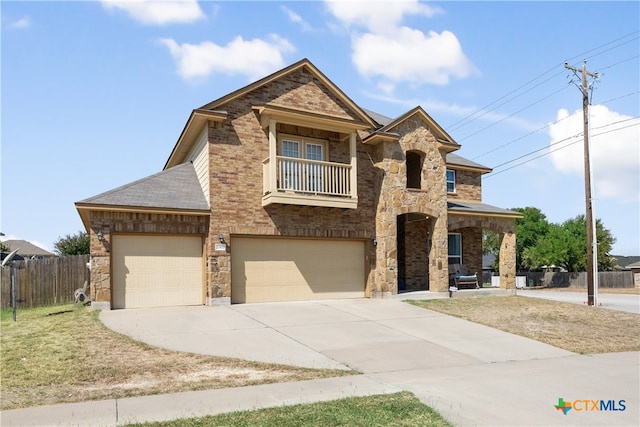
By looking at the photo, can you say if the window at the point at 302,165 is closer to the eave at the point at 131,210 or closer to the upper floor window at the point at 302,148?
the upper floor window at the point at 302,148

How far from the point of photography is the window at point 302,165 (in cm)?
1581

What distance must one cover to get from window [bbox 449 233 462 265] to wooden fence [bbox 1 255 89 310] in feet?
50.3

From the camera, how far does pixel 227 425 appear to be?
5469 millimetres

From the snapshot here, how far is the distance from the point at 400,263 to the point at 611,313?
311 inches

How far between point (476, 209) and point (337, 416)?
16.5m

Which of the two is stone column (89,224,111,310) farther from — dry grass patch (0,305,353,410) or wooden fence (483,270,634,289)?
wooden fence (483,270,634,289)

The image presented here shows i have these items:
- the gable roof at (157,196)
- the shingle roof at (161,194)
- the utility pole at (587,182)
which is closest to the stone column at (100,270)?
the gable roof at (157,196)

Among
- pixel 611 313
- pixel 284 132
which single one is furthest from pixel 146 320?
pixel 611 313

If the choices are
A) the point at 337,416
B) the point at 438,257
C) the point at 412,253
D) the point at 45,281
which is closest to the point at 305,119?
the point at 438,257

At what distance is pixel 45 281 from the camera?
18.4 metres

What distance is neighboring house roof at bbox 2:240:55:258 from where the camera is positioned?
52.8m

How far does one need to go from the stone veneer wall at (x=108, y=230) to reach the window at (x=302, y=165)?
3590 mm

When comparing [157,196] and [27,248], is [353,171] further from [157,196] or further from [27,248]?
[27,248]

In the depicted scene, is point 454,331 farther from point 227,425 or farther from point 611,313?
point 227,425
